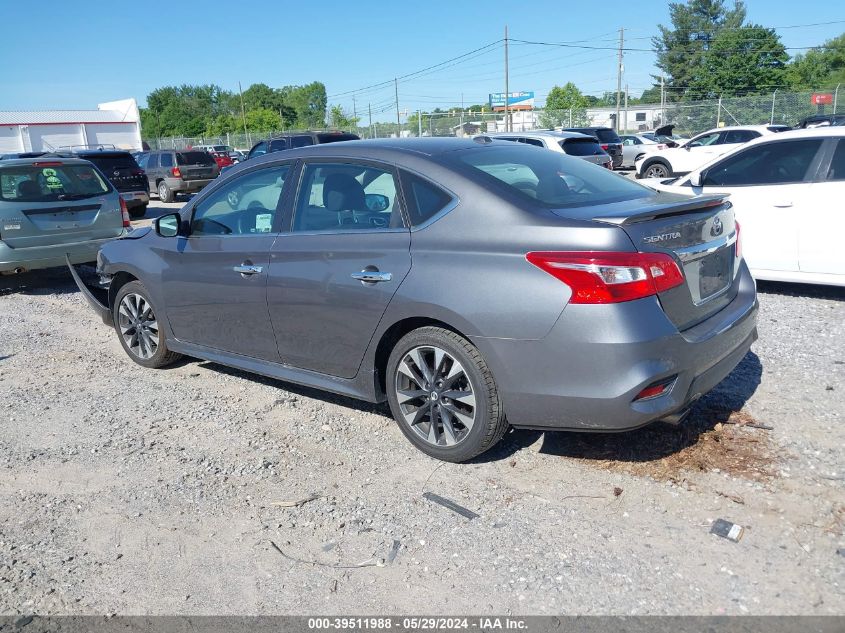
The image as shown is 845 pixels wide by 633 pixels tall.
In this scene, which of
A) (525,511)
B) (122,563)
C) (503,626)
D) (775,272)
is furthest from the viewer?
(775,272)

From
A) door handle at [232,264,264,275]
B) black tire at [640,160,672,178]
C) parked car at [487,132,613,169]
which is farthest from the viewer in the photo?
black tire at [640,160,672,178]

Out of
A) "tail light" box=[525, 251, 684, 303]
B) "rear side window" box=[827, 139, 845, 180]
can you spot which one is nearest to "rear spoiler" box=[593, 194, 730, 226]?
"tail light" box=[525, 251, 684, 303]

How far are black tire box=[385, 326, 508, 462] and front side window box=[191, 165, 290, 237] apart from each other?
137cm

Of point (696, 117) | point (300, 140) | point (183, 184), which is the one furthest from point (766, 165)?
point (696, 117)

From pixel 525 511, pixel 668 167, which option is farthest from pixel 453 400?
pixel 668 167

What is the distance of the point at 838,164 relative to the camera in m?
6.67

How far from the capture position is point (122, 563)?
10.6 feet

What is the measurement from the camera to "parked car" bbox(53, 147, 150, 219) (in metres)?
17.4

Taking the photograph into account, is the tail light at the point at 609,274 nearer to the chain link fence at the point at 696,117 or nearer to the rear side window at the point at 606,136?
the rear side window at the point at 606,136

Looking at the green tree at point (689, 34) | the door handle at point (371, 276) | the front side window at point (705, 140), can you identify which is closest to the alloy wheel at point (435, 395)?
the door handle at point (371, 276)

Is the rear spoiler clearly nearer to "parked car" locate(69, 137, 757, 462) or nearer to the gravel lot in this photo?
"parked car" locate(69, 137, 757, 462)

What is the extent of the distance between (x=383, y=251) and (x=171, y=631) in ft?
6.91

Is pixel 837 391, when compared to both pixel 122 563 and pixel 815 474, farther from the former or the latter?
pixel 122 563

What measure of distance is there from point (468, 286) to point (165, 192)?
70.6 feet
